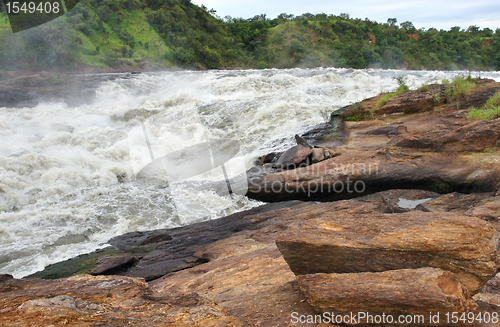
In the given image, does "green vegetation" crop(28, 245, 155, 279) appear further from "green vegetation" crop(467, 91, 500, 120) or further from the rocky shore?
A: "green vegetation" crop(467, 91, 500, 120)

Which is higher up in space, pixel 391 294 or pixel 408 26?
pixel 408 26

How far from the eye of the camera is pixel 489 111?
5996 mm

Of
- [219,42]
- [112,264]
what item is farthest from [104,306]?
[219,42]

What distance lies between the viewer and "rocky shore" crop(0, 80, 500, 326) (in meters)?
2.05

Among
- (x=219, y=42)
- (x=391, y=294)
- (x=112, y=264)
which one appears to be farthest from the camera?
(x=219, y=42)

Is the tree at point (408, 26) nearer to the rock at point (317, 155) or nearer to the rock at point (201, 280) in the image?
the rock at point (317, 155)

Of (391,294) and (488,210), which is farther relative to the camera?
(488,210)

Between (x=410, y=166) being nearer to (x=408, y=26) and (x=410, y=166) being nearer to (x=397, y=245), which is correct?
(x=397, y=245)

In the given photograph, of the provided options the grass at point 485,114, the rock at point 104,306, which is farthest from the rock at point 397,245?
the grass at point 485,114

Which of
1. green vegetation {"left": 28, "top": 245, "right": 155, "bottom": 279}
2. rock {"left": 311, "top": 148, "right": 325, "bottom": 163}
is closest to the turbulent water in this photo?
green vegetation {"left": 28, "top": 245, "right": 155, "bottom": 279}

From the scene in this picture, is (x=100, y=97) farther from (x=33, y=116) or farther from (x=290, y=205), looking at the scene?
(x=290, y=205)

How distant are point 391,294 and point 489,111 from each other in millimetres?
5537

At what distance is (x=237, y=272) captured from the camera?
3195mm

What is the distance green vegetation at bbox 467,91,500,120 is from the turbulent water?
245cm
